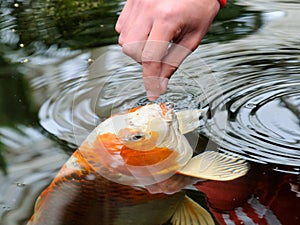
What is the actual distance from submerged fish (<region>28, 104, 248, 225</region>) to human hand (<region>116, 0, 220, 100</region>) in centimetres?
18

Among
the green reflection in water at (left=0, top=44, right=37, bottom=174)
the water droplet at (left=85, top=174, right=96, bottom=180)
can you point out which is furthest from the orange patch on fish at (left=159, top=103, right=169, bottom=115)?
the green reflection in water at (left=0, top=44, right=37, bottom=174)

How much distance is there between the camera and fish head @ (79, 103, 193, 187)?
0.99 m

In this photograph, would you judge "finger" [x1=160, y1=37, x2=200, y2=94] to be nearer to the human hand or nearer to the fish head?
the human hand

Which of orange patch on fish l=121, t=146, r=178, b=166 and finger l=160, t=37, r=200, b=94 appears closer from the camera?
finger l=160, t=37, r=200, b=94

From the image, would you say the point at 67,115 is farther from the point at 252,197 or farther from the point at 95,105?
the point at 252,197

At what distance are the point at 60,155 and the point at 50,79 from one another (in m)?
0.39

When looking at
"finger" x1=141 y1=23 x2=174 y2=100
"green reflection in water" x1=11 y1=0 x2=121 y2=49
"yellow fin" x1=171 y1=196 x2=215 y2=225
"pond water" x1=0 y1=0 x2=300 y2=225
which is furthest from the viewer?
"green reflection in water" x1=11 y1=0 x2=121 y2=49

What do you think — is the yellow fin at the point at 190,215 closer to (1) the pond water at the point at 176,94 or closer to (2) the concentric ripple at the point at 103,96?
(1) the pond water at the point at 176,94

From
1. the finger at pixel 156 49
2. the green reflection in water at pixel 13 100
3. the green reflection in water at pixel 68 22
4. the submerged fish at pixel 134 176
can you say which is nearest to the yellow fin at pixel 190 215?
the submerged fish at pixel 134 176

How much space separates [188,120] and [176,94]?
0.26ft

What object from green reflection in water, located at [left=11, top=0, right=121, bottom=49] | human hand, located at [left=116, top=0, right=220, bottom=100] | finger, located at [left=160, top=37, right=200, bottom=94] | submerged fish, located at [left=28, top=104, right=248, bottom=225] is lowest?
green reflection in water, located at [left=11, top=0, right=121, bottom=49]

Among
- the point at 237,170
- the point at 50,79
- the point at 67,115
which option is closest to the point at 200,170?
the point at 237,170

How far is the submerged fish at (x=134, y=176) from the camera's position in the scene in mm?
938

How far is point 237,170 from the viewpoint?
1040mm
